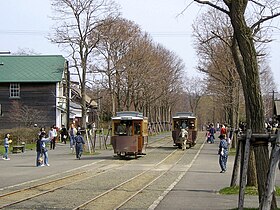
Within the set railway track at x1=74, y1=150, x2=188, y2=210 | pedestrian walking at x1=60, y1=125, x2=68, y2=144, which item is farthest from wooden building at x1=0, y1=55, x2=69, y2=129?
railway track at x1=74, y1=150, x2=188, y2=210

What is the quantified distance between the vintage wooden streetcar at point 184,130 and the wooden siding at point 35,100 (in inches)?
713

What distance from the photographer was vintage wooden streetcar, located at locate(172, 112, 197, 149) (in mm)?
49375

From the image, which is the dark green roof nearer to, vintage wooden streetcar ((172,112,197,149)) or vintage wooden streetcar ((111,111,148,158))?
vintage wooden streetcar ((172,112,197,149))

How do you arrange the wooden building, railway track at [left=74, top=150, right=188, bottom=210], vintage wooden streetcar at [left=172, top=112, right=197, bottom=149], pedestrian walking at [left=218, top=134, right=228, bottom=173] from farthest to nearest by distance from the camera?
the wooden building
vintage wooden streetcar at [left=172, top=112, right=197, bottom=149]
pedestrian walking at [left=218, top=134, right=228, bottom=173]
railway track at [left=74, top=150, right=188, bottom=210]

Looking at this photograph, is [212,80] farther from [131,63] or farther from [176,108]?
[176,108]

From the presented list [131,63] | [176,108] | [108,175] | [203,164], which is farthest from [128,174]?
[176,108]

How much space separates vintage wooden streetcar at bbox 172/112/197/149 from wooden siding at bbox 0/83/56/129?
18.1m

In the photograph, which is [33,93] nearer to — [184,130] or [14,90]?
[14,90]

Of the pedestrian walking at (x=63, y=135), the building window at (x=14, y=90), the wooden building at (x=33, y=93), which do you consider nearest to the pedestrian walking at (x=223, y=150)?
the pedestrian walking at (x=63, y=135)

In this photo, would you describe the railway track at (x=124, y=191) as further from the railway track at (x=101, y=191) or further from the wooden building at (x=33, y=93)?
the wooden building at (x=33, y=93)

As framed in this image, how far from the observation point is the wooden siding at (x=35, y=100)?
65188 mm

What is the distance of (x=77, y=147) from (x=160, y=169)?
7.99 meters

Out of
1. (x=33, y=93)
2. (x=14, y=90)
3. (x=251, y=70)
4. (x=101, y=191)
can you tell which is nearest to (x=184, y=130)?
(x=33, y=93)

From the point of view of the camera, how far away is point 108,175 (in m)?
26.2
